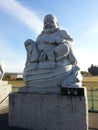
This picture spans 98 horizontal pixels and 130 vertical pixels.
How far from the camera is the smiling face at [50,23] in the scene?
8.30 m

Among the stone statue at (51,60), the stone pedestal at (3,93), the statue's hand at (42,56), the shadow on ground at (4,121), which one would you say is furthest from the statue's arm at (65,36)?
the stone pedestal at (3,93)

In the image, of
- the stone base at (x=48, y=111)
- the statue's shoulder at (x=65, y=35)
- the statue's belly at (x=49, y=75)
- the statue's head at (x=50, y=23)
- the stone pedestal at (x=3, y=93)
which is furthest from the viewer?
the stone pedestal at (x=3, y=93)

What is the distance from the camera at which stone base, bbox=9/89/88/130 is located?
6832 millimetres

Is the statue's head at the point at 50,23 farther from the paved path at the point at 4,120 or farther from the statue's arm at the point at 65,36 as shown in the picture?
the paved path at the point at 4,120

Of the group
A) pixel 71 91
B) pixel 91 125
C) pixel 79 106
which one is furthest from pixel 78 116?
pixel 91 125

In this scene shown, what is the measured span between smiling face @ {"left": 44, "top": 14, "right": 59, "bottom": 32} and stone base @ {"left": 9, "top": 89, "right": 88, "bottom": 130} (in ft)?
7.76

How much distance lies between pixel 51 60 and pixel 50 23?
4.70 ft

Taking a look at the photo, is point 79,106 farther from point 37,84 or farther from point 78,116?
point 37,84

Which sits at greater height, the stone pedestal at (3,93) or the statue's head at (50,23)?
the statue's head at (50,23)

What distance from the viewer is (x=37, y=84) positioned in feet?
25.0

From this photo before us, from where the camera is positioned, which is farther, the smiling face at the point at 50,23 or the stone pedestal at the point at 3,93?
the stone pedestal at the point at 3,93

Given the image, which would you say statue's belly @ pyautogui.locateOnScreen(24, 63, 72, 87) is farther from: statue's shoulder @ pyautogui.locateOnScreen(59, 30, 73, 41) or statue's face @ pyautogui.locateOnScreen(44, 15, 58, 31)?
statue's face @ pyautogui.locateOnScreen(44, 15, 58, 31)

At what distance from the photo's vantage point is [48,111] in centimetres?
721

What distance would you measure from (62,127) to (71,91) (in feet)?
3.55
